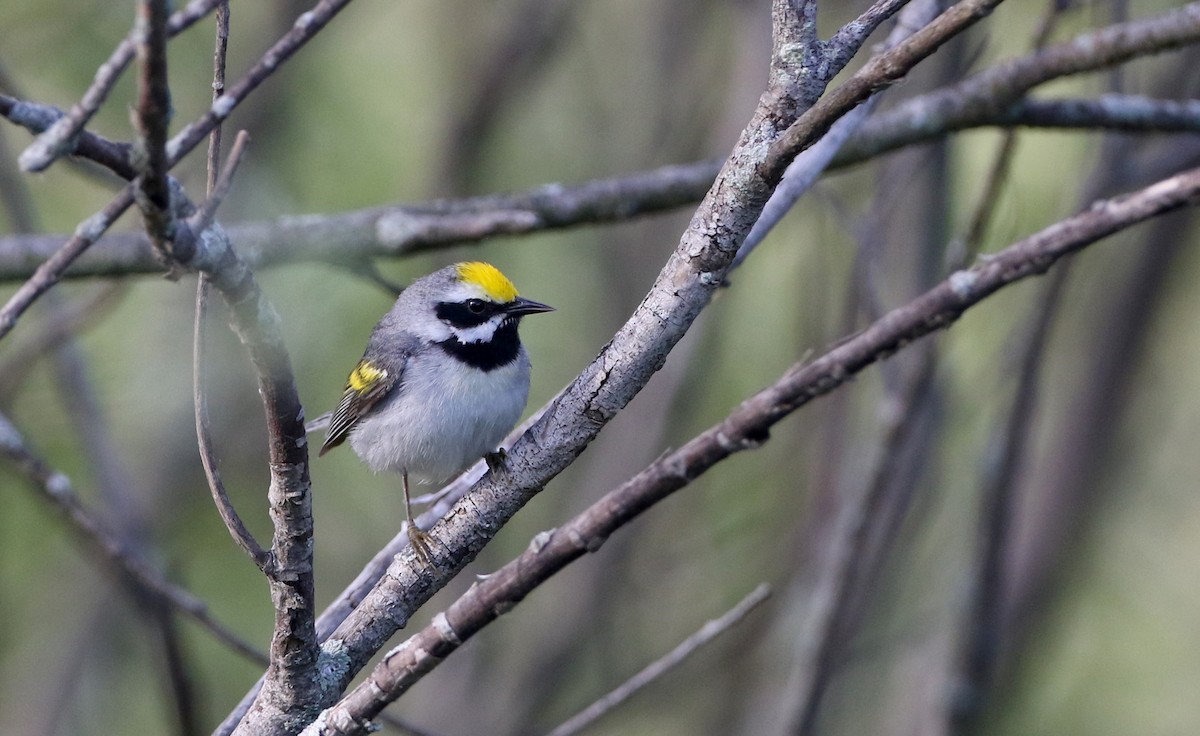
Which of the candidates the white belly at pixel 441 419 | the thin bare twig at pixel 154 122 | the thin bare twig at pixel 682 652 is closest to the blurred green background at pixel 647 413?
the white belly at pixel 441 419

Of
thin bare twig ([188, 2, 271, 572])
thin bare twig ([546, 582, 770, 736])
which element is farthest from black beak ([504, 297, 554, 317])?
thin bare twig ([188, 2, 271, 572])

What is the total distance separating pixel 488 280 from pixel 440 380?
537mm

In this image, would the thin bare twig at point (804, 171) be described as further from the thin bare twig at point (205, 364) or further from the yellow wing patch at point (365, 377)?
the yellow wing patch at point (365, 377)

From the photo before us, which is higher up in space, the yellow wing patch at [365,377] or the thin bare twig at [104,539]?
the yellow wing patch at [365,377]

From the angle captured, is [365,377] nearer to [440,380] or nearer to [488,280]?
[440,380]

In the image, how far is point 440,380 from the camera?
14.3ft

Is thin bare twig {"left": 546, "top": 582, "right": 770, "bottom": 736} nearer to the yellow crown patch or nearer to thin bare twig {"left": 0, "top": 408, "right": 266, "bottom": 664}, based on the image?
thin bare twig {"left": 0, "top": 408, "right": 266, "bottom": 664}

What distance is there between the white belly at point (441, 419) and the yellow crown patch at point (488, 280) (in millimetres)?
262

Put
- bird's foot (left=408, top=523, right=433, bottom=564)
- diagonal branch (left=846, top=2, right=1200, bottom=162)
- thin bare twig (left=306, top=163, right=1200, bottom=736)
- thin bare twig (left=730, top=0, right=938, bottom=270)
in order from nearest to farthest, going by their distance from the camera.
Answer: thin bare twig (left=306, top=163, right=1200, bottom=736) < bird's foot (left=408, top=523, right=433, bottom=564) < thin bare twig (left=730, top=0, right=938, bottom=270) < diagonal branch (left=846, top=2, right=1200, bottom=162)

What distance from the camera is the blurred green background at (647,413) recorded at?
6113 mm

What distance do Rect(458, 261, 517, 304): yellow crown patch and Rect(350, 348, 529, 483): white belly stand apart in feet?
0.86

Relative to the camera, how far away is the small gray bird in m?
4.08

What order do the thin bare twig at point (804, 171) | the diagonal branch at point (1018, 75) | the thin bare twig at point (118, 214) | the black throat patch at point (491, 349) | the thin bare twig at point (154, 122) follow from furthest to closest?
the black throat patch at point (491, 349), the diagonal branch at point (1018, 75), the thin bare twig at point (804, 171), the thin bare twig at point (118, 214), the thin bare twig at point (154, 122)

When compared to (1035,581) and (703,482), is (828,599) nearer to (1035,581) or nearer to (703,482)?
(1035,581)
